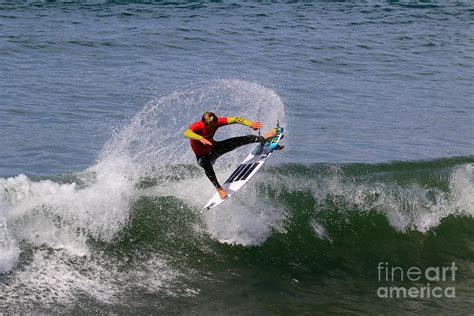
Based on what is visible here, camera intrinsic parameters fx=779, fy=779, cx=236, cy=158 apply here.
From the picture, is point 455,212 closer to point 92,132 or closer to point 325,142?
point 325,142

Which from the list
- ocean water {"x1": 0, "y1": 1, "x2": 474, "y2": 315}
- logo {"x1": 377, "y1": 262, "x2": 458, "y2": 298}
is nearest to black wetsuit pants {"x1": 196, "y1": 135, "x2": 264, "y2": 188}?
ocean water {"x1": 0, "y1": 1, "x2": 474, "y2": 315}

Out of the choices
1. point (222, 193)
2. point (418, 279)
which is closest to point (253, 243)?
point (222, 193)

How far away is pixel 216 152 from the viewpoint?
12.4 metres

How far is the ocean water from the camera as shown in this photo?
36.6 feet

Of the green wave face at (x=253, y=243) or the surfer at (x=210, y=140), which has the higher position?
the surfer at (x=210, y=140)

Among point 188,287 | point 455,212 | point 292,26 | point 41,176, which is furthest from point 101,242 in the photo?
point 292,26

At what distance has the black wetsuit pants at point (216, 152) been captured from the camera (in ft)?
40.0

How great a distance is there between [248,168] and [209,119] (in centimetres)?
148

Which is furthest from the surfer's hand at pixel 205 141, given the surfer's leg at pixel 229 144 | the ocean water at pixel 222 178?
the ocean water at pixel 222 178

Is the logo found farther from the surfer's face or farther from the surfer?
the surfer's face

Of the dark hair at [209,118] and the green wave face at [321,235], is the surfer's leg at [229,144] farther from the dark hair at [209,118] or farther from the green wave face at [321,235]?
the green wave face at [321,235]

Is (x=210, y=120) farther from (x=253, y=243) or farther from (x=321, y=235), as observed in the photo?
(x=321, y=235)

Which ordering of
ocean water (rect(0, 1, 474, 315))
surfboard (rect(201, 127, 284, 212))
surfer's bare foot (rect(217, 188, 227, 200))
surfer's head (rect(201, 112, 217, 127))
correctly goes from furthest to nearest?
surfboard (rect(201, 127, 284, 212)) → surfer's bare foot (rect(217, 188, 227, 200)) → surfer's head (rect(201, 112, 217, 127)) → ocean water (rect(0, 1, 474, 315))

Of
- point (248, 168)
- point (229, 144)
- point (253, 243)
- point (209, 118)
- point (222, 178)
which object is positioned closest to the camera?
point (209, 118)
